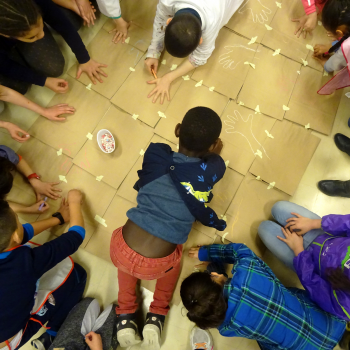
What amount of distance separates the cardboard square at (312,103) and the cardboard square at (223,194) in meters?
0.40

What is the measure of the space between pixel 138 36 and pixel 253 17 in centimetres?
60

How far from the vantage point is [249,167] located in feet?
3.76

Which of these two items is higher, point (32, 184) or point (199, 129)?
point (199, 129)

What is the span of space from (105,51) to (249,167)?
91 cm

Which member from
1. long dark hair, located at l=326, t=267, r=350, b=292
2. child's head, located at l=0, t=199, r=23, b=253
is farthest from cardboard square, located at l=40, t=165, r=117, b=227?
long dark hair, located at l=326, t=267, r=350, b=292

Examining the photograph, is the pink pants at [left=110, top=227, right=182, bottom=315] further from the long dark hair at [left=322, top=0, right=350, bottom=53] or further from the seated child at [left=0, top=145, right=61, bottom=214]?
the long dark hair at [left=322, top=0, right=350, bottom=53]

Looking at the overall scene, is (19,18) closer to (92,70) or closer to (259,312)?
(92,70)

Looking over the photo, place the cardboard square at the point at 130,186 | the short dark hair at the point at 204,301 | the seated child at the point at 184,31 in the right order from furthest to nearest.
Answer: the cardboard square at the point at 130,186
the seated child at the point at 184,31
the short dark hair at the point at 204,301

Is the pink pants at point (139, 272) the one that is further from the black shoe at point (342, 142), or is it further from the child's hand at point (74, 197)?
the black shoe at point (342, 142)

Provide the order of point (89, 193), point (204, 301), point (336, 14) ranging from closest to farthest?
point (204, 301)
point (336, 14)
point (89, 193)

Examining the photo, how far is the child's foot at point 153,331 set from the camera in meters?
0.98

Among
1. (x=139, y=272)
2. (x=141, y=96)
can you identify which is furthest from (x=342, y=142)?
(x=139, y=272)

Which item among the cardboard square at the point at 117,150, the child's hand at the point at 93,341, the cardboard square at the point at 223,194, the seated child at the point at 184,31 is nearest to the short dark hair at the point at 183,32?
the seated child at the point at 184,31

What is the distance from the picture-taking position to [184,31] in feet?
2.56
